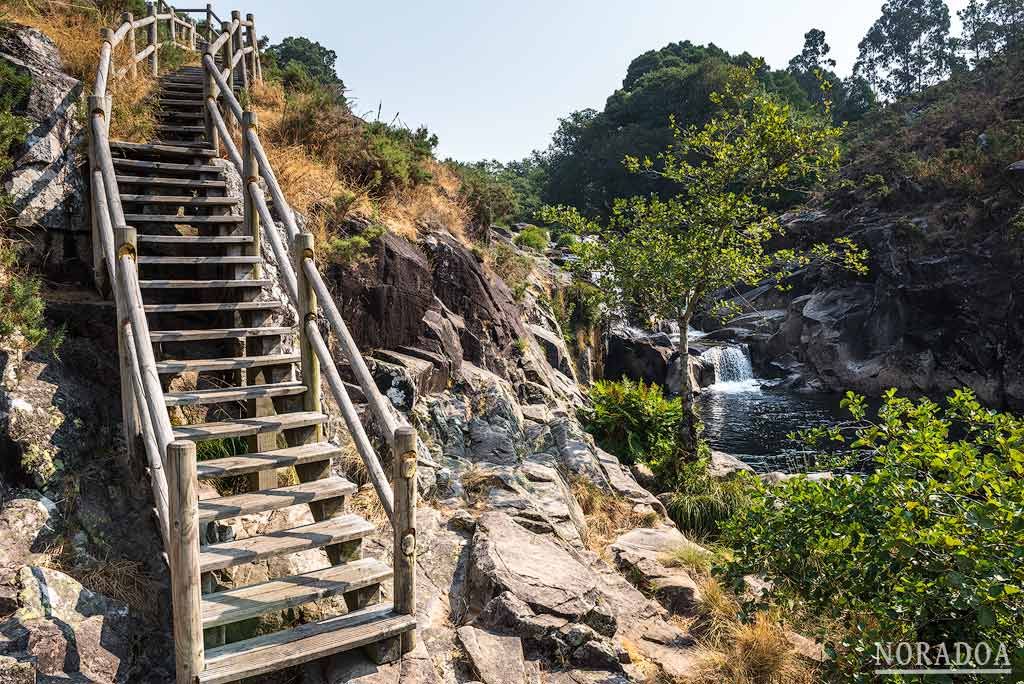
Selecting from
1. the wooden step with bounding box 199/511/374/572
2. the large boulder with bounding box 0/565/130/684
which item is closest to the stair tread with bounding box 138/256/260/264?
the large boulder with bounding box 0/565/130/684

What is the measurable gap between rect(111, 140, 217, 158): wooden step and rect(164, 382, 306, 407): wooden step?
3927mm

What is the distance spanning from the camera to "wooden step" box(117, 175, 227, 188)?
275 inches

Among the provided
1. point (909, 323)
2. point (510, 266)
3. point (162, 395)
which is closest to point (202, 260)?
point (162, 395)

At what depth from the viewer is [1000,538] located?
3383mm

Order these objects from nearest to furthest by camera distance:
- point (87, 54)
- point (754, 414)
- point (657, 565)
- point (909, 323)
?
point (657, 565)
point (87, 54)
point (754, 414)
point (909, 323)

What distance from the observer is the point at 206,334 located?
5.78 metres

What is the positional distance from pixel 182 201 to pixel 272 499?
4.12m

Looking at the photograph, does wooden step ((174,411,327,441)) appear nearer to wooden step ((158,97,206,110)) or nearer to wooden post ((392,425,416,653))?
wooden post ((392,425,416,653))

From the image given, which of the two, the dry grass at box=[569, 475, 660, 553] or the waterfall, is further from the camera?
the waterfall

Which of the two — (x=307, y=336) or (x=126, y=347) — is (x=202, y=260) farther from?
(x=307, y=336)

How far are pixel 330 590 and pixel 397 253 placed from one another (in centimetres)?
649

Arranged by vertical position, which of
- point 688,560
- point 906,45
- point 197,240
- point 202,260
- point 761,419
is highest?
point 906,45

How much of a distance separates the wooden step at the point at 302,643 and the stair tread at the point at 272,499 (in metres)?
0.86

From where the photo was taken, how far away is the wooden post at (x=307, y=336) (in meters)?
5.38
